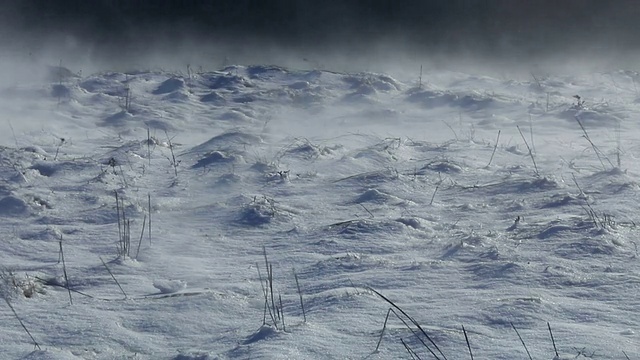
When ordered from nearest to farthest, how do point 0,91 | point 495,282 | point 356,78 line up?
1. point 495,282
2. point 0,91
3. point 356,78

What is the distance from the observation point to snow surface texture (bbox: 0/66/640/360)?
10.3 ft

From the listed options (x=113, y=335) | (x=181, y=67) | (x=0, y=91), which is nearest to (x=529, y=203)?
(x=113, y=335)

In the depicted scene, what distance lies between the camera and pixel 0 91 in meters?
9.16

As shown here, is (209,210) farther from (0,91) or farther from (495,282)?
(0,91)

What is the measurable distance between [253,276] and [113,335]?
0.84 meters

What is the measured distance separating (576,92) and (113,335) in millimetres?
8007

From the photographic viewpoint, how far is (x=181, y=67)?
12227 millimetres

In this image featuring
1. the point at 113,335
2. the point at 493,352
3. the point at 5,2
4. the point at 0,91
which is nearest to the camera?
the point at 493,352

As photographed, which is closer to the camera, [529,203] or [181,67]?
[529,203]

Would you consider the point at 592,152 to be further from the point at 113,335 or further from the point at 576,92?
the point at 113,335

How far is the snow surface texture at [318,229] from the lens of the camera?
123 inches

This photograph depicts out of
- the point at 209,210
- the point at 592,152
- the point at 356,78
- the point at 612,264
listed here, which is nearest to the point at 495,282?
the point at 612,264

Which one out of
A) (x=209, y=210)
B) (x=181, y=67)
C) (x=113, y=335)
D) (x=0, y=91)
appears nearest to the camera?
(x=113, y=335)

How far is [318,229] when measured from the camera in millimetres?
4520
